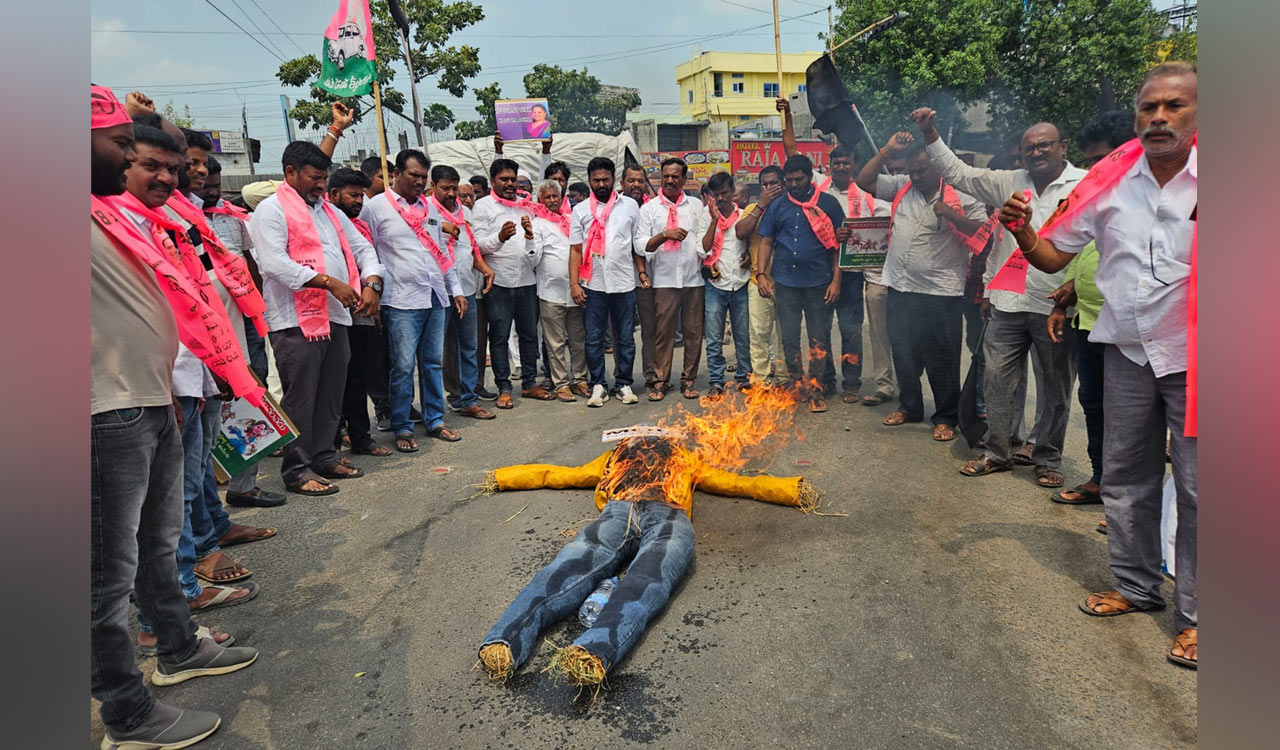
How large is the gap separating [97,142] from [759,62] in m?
67.0

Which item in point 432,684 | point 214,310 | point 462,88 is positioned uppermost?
point 462,88

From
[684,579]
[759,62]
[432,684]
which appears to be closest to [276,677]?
[432,684]

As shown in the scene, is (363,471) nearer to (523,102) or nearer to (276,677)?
(276,677)

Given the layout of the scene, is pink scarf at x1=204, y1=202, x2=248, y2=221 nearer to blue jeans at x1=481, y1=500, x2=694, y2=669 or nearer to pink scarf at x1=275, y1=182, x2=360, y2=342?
pink scarf at x1=275, y1=182, x2=360, y2=342

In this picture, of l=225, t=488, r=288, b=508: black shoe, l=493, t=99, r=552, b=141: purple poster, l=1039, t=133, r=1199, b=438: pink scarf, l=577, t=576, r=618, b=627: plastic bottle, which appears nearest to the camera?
l=1039, t=133, r=1199, b=438: pink scarf

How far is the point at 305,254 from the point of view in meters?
5.50

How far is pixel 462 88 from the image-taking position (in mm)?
21828

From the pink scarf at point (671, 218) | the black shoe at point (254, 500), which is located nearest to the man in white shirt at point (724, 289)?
the pink scarf at point (671, 218)

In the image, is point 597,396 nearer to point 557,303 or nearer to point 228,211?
point 557,303

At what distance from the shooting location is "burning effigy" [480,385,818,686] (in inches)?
122

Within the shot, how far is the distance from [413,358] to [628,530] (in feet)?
11.8

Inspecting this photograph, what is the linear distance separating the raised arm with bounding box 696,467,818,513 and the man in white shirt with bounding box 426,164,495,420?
3.35 m

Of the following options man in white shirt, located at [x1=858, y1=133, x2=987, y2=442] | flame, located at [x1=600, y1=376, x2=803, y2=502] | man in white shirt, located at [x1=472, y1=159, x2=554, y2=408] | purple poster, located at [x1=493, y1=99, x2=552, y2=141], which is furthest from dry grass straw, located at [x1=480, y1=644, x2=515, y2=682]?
purple poster, located at [x1=493, y1=99, x2=552, y2=141]

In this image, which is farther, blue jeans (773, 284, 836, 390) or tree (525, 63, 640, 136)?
tree (525, 63, 640, 136)
